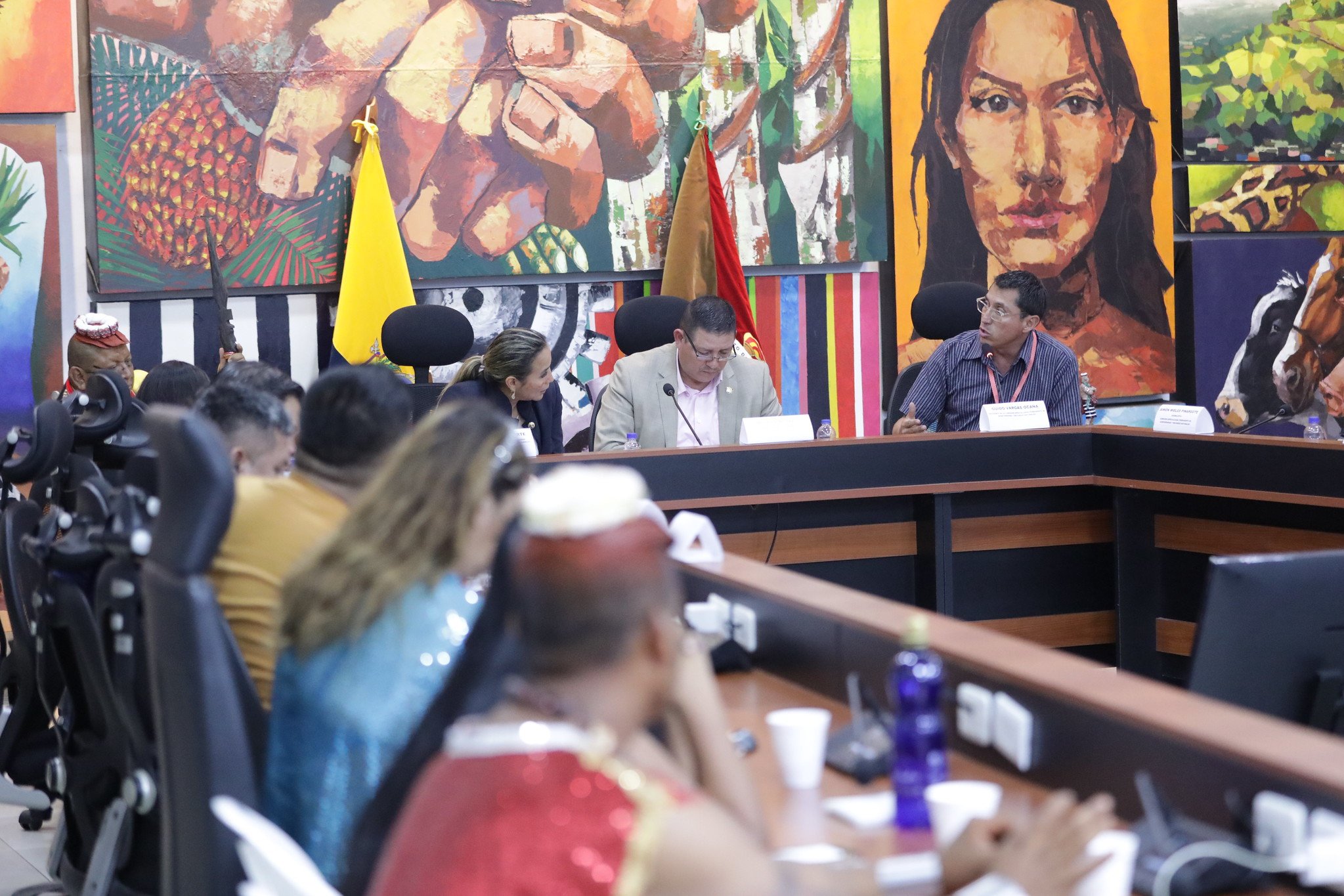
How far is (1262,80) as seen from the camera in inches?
300

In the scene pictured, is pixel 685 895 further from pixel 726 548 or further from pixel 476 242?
pixel 476 242

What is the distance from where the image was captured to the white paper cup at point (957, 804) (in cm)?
151

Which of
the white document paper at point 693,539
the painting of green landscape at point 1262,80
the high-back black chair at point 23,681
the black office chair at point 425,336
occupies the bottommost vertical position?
the high-back black chair at point 23,681

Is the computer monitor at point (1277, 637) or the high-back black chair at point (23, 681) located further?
the high-back black chair at point (23, 681)

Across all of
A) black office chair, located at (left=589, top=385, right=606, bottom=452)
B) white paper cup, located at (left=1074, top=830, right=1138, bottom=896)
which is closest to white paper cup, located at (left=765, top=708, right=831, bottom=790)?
white paper cup, located at (left=1074, top=830, right=1138, bottom=896)

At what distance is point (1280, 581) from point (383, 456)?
1.17 m

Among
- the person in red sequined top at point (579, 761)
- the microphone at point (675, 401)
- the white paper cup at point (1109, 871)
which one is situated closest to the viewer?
the person in red sequined top at point (579, 761)

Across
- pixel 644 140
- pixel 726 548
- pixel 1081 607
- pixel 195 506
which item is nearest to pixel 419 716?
pixel 195 506

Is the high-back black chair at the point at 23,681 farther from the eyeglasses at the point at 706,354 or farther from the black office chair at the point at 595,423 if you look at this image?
the eyeglasses at the point at 706,354

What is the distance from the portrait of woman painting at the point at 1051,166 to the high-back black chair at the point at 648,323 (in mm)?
1868

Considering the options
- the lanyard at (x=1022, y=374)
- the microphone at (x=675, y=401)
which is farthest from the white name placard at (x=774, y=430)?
the lanyard at (x=1022, y=374)

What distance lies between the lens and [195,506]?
69.7 inches

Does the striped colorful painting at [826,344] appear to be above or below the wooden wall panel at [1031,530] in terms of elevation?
above

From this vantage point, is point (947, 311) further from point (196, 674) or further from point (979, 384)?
point (196, 674)
